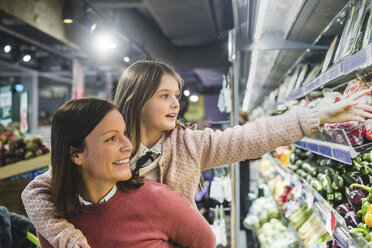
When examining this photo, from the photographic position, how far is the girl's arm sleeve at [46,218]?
1100 millimetres

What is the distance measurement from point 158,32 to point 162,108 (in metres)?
4.64

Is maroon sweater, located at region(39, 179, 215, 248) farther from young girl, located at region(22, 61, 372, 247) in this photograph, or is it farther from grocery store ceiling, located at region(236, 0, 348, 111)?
grocery store ceiling, located at region(236, 0, 348, 111)

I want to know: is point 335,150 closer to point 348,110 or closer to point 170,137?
point 348,110

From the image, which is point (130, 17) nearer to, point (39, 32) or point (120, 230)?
point (39, 32)

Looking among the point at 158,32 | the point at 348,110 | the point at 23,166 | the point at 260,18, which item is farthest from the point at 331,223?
the point at 158,32

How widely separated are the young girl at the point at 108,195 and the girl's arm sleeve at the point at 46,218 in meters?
0.04

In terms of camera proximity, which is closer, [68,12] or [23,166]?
[23,166]

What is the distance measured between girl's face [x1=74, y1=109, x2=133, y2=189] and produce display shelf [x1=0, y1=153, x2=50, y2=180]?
2.27 metres

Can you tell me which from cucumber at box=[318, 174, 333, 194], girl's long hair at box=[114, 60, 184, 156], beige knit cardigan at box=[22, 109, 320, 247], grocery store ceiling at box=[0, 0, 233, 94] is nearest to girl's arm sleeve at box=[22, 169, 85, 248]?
beige knit cardigan at box=[22, 109, 320, 247]

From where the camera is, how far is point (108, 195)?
3.95ft

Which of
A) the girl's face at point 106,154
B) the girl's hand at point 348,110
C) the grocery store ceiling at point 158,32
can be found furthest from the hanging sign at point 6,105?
the girl's hand at point 348,110

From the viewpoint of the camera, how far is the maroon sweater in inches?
45.1

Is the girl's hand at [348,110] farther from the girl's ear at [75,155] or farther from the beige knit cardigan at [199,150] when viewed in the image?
the girl's ear at [75,155]

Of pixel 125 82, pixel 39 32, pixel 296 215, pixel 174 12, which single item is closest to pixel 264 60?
pixel 174 12
